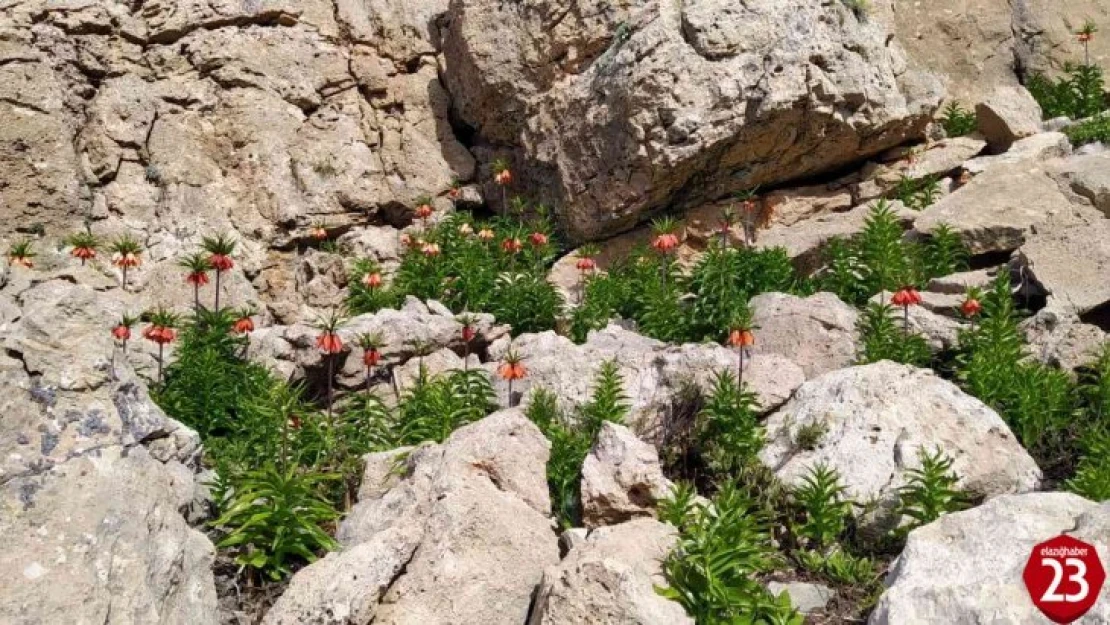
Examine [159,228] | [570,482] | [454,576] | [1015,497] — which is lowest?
[159,228]

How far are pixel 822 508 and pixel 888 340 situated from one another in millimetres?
2709

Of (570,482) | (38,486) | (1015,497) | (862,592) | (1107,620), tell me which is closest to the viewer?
(1107,620)

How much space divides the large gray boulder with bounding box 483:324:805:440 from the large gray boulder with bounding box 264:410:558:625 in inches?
63.5

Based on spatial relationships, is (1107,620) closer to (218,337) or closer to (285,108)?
(218,337)

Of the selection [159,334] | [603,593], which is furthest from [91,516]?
[159,334]

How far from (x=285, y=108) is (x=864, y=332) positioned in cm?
874

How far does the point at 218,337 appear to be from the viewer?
9898 millimetres

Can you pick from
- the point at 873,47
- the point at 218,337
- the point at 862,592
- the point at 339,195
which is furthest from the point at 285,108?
the point at 862,592

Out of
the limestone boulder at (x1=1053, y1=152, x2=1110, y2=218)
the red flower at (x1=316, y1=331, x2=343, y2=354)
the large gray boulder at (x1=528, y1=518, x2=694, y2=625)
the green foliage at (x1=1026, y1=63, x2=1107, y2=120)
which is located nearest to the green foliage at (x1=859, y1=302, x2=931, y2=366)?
the limestone boulder at (x1=1053, y1=152, x2=1110, y2=218)

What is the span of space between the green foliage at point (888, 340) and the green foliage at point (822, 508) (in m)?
2.09

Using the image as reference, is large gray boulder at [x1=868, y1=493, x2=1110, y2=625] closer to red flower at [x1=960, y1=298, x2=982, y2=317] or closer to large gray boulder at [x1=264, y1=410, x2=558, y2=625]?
large gray boulder at [x1=264, y1=410, x2=558, y2=625]

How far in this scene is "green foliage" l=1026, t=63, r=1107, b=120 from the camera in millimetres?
14398

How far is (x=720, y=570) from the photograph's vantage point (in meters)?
5.88

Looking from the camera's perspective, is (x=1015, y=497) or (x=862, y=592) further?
(x=862, y=592)
